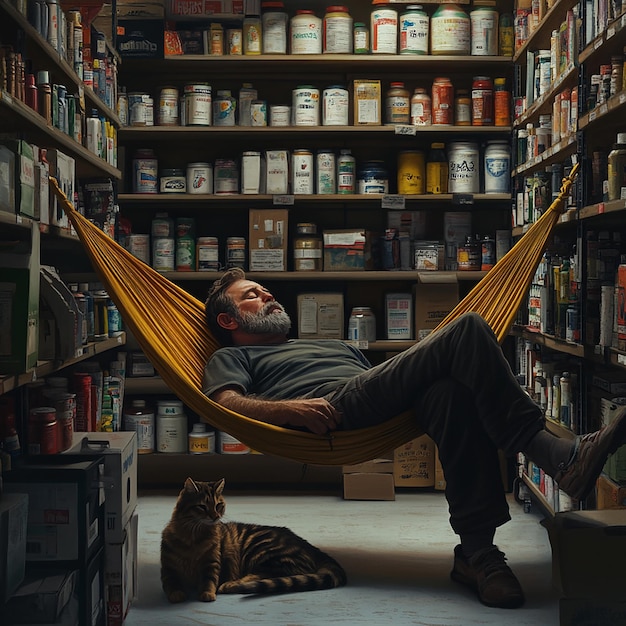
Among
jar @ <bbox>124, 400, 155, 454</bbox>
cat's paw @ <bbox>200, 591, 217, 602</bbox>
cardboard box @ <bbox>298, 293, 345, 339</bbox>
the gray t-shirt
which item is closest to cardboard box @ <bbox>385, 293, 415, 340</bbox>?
cardboard box @ <bbox>298, 293, 345, 339</bbox>

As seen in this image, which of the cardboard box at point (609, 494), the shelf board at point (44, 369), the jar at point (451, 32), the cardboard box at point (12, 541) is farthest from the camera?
the jar at point (451, 32)

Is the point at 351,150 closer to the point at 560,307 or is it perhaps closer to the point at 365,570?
the point at 560,307

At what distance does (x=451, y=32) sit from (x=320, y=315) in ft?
4.79

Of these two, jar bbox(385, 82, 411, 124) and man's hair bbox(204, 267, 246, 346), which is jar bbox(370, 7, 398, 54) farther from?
man's hair bbox(204, 267, 246, 346)

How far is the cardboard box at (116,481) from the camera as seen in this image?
2545mm

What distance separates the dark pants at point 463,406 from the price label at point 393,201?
5.19ft

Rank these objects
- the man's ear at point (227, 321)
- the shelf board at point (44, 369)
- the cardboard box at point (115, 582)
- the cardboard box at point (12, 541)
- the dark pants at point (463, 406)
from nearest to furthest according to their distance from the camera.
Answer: the cardboard box at point (12, 541) < the shelf board at point (44, 369) < the cardboard box at point (115, 582) < the dark pants at point (463, 406) < the man's ear at point (227, 321)

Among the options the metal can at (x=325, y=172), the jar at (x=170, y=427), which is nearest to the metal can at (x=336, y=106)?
the metal can at (x=325, y=172)

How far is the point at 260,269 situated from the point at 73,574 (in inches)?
87.3

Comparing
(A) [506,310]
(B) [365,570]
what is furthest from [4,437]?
(A) [506,310]

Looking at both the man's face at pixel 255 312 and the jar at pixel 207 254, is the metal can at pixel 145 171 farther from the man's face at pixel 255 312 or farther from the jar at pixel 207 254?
the man's face at pixel 255 312

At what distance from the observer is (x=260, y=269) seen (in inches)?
169

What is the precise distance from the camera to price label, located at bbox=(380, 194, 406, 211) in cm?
428

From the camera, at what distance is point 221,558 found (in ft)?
9.62
